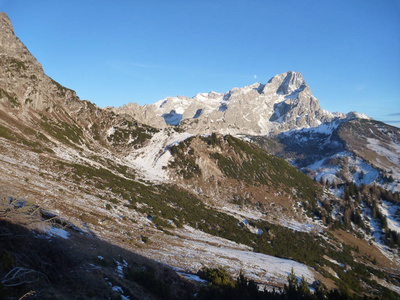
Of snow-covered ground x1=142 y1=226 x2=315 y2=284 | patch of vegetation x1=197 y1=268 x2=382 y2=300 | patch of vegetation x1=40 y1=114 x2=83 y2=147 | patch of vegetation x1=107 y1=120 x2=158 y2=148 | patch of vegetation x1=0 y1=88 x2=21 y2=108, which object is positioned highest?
patch of vegetation x1=107 y1=120 x2=158 y2=148

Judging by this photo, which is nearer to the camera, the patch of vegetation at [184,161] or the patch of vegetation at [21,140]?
the patch of vegetation at [21,140]

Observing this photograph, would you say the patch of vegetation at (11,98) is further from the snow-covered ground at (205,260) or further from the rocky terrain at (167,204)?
the snow-covered ground at (205,260)

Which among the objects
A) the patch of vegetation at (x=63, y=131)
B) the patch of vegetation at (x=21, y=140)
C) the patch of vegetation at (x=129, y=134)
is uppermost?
the patch of vegetation at (x=129, y=134)

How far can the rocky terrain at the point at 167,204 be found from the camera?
22.2 meters

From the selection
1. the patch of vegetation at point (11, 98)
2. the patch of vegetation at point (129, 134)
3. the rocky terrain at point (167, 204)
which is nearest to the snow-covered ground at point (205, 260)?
the rocky terrain at point (167, 204)

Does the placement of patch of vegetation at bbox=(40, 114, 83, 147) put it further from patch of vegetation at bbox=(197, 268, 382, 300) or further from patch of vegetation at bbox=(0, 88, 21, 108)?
patch of vegetation at bbox=(197, 268, 382, 300)

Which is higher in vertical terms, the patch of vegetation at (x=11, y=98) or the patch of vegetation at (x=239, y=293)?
the patch of vegetation at (x=11, y=98)

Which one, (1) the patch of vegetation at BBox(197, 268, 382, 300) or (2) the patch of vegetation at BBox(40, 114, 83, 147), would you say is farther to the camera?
(2) the patch of vegetation at BBox(40, 114, 83, 147)

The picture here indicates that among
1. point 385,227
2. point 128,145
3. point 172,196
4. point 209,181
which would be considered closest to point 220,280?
point 172,196

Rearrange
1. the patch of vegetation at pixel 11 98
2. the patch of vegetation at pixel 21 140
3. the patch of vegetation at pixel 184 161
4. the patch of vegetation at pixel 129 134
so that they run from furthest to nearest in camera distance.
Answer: the patch of vegetation at pixel 129 134 → the patch of vegetation at pixel 184 161 → the patch of vegetation at pixel 11 98 → the patch of vegetation at pixel 21 140

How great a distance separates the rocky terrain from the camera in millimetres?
22188

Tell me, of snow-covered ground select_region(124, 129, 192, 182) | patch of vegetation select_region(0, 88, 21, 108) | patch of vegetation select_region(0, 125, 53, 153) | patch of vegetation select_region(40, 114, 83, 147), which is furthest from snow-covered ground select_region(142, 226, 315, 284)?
patch of vegetation select_region(0, 88, 21, 108)

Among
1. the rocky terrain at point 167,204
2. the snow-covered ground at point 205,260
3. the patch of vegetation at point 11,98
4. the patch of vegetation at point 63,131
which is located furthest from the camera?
the patch of vegetation at point 63,131

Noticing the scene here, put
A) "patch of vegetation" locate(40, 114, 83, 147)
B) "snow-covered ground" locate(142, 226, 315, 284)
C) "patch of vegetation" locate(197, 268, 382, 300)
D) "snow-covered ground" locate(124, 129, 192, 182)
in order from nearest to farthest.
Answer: "patch of vegetation" locate(197, 268, 382, 300) → "snow-covered ground" locate(142, 226, 315, 284) → "patch of vegetation" locate(40, 114, 83, 147) → "snow-covered ground" locate(124, 129, 192, 182)
